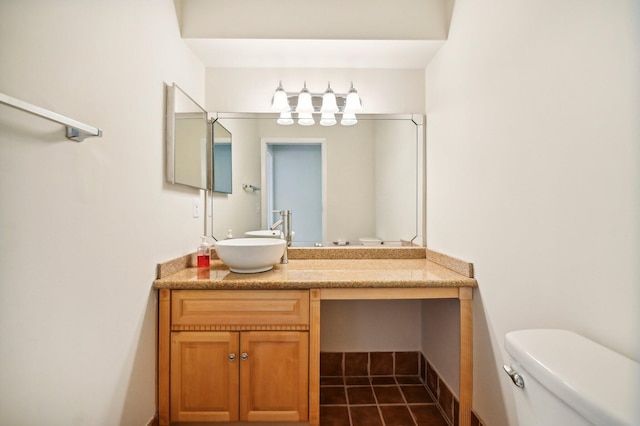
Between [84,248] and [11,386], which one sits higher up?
[84,248]

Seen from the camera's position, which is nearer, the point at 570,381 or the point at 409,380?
the point at 570,381

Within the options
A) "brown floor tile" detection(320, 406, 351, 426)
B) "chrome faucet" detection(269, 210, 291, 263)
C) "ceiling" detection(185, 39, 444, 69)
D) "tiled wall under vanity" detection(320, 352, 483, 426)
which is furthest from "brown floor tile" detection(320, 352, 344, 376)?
"ceiling" detection(185, 39, 444, 69)

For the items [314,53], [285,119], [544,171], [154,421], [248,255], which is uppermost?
[314,53]

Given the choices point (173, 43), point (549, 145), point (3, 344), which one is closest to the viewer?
point (3, 344)

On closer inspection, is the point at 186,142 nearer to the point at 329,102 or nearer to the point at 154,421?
the point at 329,102

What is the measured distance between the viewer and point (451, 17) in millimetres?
1682

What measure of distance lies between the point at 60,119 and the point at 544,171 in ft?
4.65

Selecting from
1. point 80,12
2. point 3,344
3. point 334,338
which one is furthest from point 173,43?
point 334,338

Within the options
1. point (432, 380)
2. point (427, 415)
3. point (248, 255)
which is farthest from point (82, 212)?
point (432, 380)

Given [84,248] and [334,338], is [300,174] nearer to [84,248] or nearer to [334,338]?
[334,338]

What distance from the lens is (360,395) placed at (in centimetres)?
189

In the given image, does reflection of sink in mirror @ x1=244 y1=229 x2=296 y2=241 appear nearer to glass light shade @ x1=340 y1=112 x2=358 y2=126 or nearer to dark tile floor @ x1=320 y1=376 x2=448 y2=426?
glass light shade @ x1=340 y1=112 x2=358 y2=126

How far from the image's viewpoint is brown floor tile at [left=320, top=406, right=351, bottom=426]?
1.63m

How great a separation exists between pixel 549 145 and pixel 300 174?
1406mm
